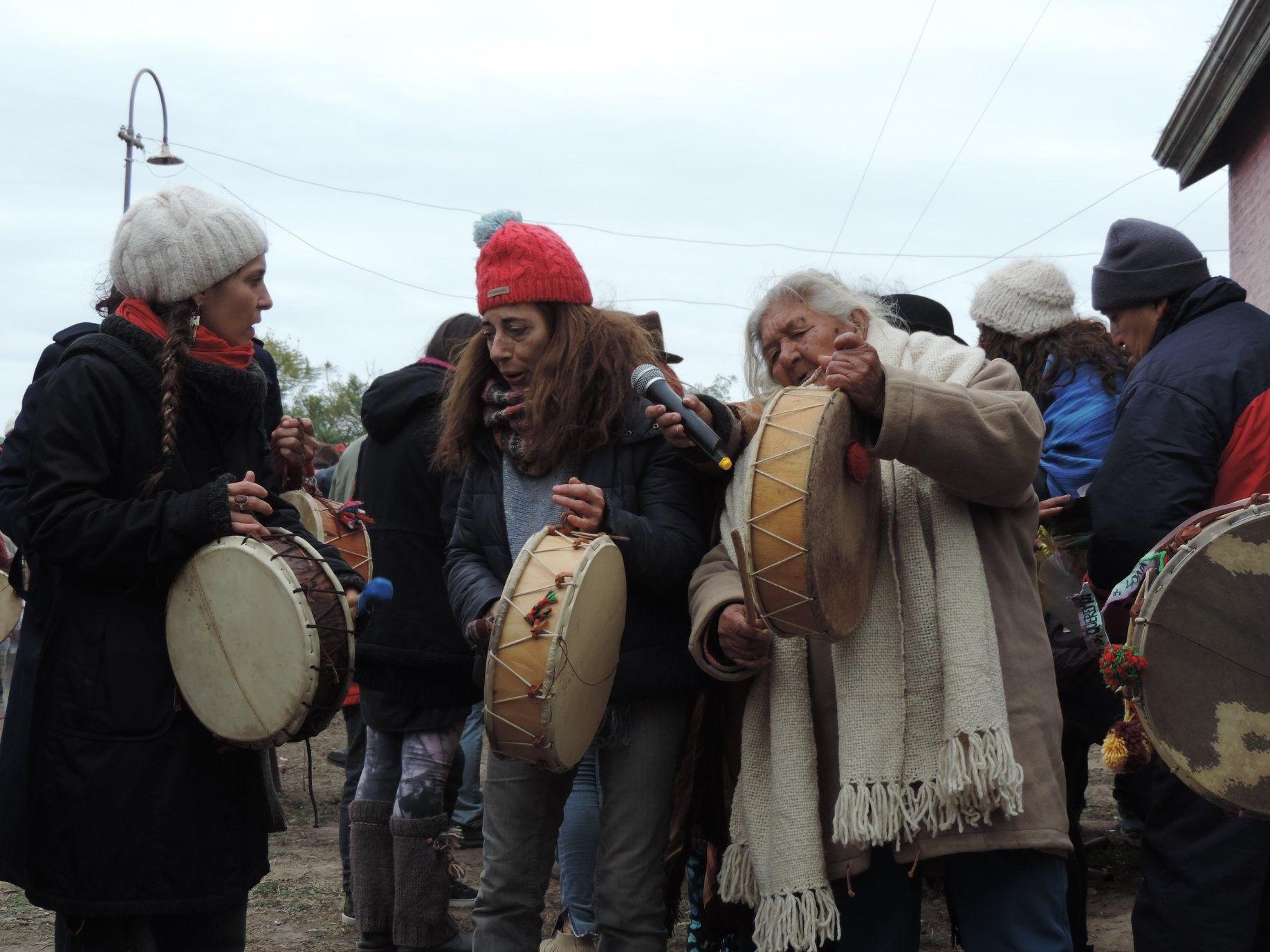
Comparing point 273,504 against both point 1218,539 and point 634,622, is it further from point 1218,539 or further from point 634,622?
point 1218,539

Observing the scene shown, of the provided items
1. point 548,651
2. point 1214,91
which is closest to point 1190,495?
point 548,651

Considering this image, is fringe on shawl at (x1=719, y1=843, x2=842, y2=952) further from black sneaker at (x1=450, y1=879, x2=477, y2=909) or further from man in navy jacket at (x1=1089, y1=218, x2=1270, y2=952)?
black sneaker at (x1=450, y1=879, x2=477, y2=909)

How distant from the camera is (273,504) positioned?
327cm

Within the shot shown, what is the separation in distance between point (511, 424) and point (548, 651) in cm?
77

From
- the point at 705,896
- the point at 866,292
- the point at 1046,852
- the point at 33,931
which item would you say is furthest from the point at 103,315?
the point at 33,931

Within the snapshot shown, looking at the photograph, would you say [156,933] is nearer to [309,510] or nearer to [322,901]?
[309,510]

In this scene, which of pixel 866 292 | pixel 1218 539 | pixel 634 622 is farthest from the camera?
pixel 866 292

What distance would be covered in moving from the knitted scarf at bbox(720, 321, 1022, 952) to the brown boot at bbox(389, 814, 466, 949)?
1454mm

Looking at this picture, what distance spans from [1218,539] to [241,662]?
6.92ft

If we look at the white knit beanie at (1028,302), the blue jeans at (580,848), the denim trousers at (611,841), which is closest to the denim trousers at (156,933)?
the denim trousers at (611,841)

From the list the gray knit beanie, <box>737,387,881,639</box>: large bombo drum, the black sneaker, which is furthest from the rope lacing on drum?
the black sneaker

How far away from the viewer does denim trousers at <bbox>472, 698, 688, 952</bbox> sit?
314 cm

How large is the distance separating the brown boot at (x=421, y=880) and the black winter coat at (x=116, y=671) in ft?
4.03

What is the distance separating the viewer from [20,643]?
9.44 ft
